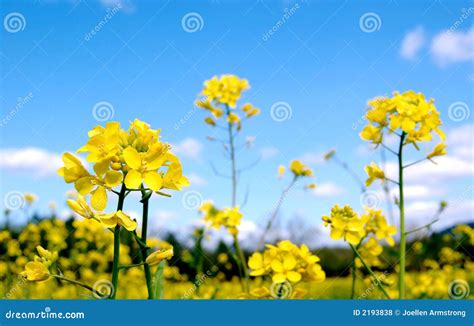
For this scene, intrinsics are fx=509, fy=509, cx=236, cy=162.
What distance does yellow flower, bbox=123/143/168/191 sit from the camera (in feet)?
4.72

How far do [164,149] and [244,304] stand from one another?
3.84ft

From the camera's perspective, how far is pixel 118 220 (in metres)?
1.41

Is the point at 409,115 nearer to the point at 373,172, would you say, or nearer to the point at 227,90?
the point at 373,172

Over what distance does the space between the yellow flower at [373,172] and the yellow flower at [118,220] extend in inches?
75.6

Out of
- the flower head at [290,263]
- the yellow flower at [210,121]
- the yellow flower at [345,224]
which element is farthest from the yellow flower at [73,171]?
the yellow flower at [210,121]

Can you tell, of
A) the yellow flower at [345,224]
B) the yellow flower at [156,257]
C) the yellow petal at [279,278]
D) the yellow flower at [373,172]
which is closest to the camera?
the yellow flower at [156,257]

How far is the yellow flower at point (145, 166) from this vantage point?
1439 mm

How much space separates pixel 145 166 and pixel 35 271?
→ 0.52 meters

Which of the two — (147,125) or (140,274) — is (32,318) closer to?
(147,125)

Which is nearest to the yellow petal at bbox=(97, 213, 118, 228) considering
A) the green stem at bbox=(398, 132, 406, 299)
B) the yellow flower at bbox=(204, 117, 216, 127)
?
the green stem at bbox=(398, 132, 406, 299)

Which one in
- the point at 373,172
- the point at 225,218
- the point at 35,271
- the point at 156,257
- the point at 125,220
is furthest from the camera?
the point at 225,218

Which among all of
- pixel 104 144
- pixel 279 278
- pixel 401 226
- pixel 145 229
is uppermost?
pixel 104 144

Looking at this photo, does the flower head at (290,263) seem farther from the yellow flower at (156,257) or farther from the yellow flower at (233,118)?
the yellow flower at (233,118)

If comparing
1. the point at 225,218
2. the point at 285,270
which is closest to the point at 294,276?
the point at 285,270
